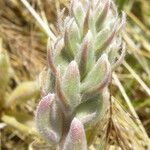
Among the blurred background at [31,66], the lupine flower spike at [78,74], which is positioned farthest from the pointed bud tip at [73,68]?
the blurred background at [31,66]

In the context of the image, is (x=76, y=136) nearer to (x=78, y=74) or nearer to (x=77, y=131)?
(x=77, y=131)

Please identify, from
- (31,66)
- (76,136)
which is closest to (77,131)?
(76,136)

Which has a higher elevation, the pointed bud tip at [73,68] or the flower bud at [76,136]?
the pointed bud tip at [73,68]

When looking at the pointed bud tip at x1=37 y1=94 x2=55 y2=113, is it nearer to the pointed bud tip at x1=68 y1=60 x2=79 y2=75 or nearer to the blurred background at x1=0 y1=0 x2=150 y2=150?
the pointed bud tip at x1=68 y1=60 x2=79 y2=75

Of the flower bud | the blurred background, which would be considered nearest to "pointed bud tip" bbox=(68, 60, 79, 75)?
the flower bud

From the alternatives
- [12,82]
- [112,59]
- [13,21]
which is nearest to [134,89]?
[12,82]

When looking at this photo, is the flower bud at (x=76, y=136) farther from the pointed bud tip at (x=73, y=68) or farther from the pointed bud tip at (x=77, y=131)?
the pointed bud tip at (x=73, y=68)

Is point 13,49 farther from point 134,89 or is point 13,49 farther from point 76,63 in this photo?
point 76,63
